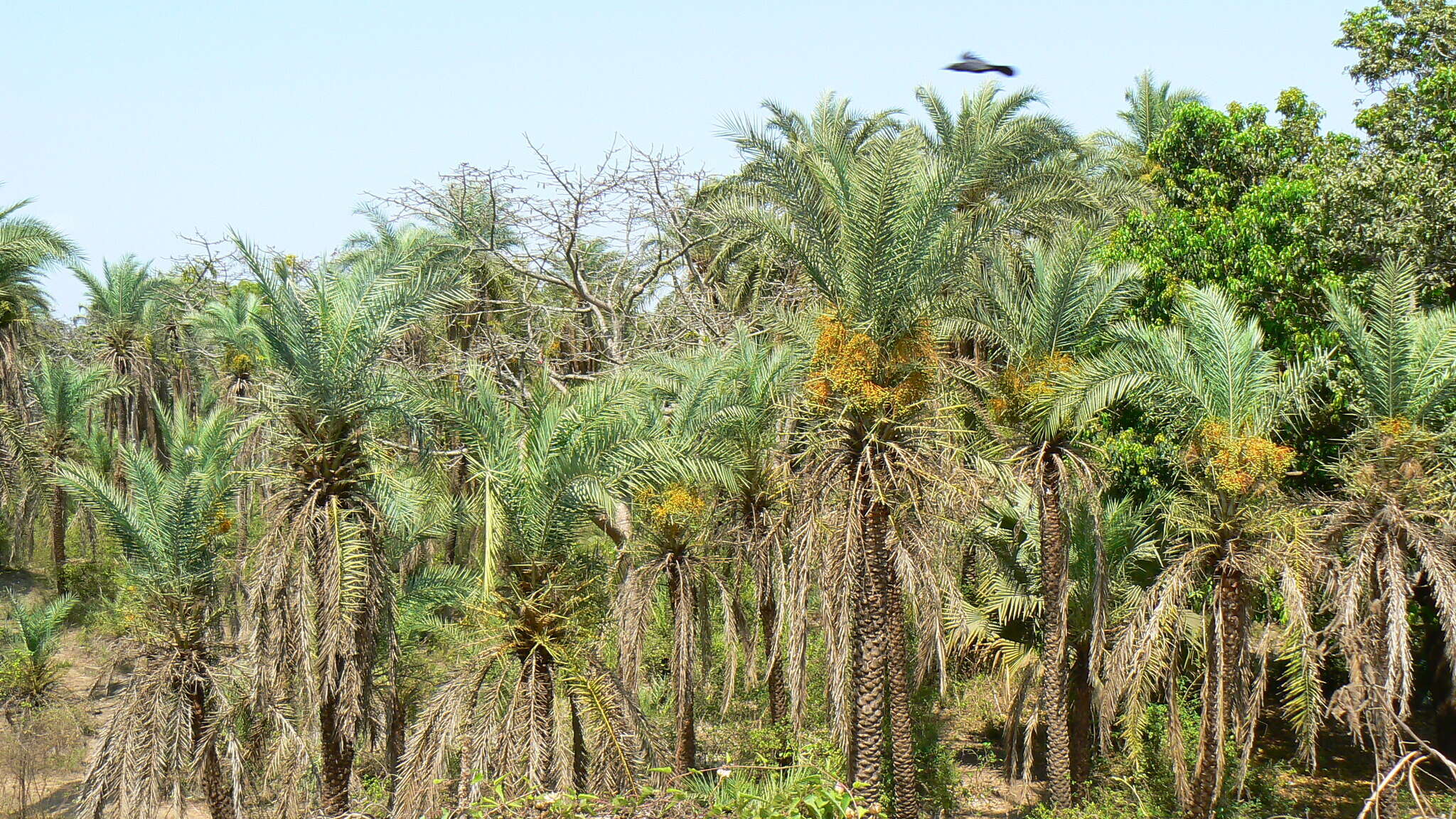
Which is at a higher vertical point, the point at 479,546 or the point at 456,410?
the point at 456,410

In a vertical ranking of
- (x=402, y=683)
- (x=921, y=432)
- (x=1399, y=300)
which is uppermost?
(x=1399, y=300)

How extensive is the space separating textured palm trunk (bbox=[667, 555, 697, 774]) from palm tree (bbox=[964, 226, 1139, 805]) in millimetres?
4319

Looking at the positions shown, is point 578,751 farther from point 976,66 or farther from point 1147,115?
point 1147,115

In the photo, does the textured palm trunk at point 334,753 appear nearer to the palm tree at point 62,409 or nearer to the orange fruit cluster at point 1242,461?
the orange fruit cluster at point 1242,461

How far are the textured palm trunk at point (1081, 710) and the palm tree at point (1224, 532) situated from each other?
1.87 meters

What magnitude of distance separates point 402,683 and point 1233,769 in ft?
38.8

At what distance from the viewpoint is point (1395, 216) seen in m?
14.0

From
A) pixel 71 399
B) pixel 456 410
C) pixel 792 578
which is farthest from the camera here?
pixel 71 399

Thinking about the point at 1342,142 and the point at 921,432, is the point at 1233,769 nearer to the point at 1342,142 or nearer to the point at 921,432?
the point at 921,432

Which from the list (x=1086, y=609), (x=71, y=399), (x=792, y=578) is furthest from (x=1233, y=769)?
(x=71, y=399)

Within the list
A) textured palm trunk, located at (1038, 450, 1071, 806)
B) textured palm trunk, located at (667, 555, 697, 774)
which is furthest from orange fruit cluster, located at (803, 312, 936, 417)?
textured palm trunk, located at (667, 555, 697, 774)

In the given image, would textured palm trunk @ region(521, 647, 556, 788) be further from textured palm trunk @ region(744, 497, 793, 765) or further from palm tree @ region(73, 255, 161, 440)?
palm tree @ region(73, 255, 161, 440)

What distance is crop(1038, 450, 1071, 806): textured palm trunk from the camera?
43.4 ft

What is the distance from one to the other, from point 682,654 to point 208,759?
544 cm
